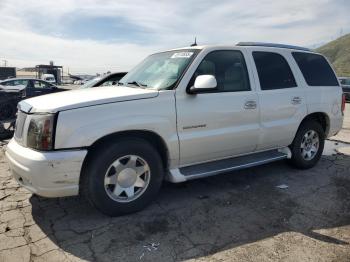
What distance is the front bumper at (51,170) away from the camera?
3.38m

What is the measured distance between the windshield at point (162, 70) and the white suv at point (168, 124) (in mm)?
20

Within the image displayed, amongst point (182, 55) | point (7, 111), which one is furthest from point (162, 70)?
point (7, 111)

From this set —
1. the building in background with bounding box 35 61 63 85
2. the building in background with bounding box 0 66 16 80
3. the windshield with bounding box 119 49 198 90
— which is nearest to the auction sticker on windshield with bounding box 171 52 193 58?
the windshield with bounding box 119 49 198 90

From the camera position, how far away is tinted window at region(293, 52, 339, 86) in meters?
5.55

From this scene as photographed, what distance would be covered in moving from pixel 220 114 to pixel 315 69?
2.40m

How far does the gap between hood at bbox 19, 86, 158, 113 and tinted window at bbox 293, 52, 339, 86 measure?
280cm

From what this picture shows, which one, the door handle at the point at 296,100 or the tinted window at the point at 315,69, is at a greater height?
the tinted window at the point at 315,69

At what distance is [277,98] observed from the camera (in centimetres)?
500

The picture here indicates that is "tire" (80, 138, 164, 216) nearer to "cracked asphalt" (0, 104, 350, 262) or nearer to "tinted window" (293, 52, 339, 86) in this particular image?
"cracked asphalt" (0, 104, 350, 262)

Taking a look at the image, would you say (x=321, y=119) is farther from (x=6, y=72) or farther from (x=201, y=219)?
(x=6, y=72)

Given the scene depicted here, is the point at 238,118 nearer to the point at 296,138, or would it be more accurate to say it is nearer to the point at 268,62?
the point at 268,62

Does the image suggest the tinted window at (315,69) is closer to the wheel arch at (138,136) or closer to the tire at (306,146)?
the tire at (306,146)

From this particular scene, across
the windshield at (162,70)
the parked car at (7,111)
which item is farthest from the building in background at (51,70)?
the windshield at (162,70)

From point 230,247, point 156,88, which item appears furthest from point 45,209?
point 230,247
